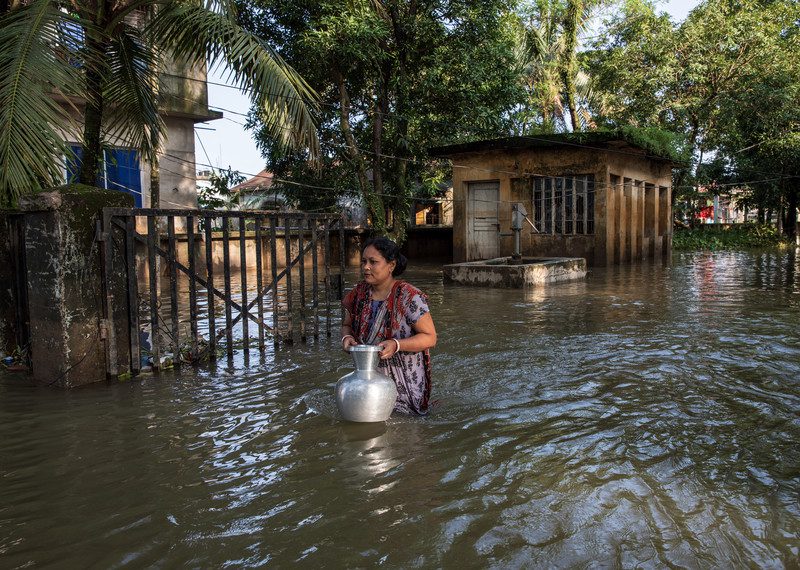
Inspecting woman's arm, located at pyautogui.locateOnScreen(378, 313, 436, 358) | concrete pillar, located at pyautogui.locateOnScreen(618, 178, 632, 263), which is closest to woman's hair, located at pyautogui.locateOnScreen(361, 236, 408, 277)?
woman's arm, located at pyautogui.locateOnScreen(378, 313, 436, 358)

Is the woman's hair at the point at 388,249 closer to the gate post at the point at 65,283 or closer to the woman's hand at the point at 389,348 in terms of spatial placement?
the woman's hand at the point at 389,348

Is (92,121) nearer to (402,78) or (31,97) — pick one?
(31,97)

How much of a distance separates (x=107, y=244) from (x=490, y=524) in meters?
4.52

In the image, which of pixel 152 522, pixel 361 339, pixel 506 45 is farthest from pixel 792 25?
pixel 152 522

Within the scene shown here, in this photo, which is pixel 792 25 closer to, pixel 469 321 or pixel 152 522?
pixel 469 321

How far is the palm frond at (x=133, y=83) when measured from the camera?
8.50 m

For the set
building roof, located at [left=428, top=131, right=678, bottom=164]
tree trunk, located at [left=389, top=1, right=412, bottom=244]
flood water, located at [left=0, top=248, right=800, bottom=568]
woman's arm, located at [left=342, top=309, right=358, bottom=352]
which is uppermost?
tree trunk, located at [left=389, top=1, right=412, bottom=244]

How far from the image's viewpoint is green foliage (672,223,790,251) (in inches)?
1235

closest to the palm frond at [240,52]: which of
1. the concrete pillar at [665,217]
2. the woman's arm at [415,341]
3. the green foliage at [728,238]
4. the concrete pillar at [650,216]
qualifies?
the woman's arm at [415,341]

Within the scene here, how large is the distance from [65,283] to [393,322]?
3.22 metres

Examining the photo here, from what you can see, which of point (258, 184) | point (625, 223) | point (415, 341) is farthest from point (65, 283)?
point (258, 184)

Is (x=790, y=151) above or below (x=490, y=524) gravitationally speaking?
above

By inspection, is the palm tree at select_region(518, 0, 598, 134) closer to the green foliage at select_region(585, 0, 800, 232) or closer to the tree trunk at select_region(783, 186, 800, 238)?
the green foliage at select_region(585, 0, 800, 232)

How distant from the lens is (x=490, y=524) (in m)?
3.42
